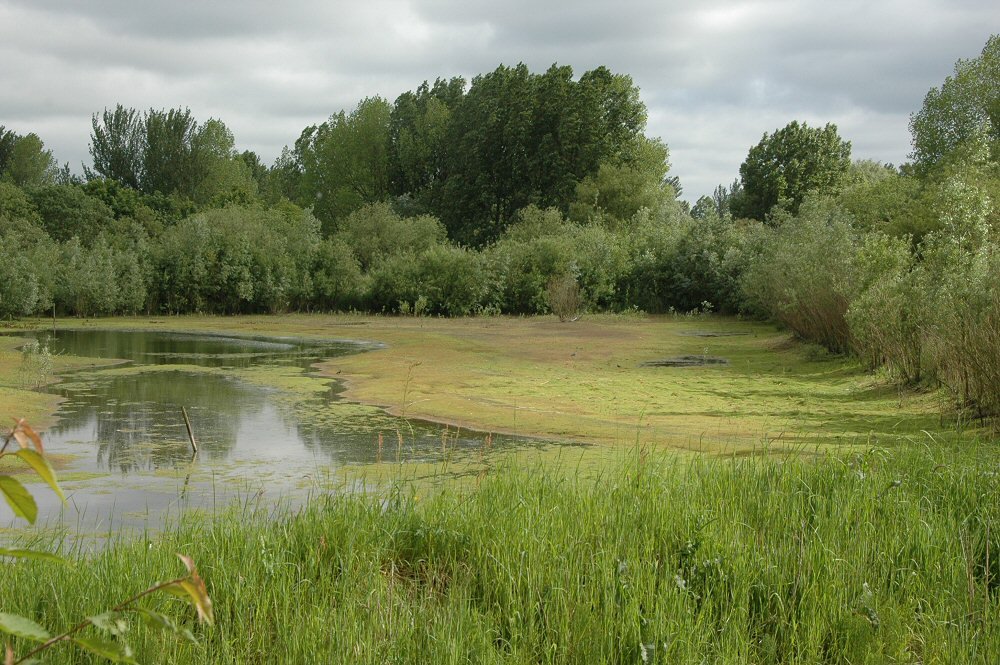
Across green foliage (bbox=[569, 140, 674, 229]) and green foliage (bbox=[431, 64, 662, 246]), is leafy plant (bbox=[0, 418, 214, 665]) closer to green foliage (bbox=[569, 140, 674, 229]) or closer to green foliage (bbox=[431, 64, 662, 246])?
green foliage (bbox=[569, 140, 674, 229])

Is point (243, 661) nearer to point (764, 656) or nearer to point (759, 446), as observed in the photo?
point (764, 656)

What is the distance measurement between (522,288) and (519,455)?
2639 centimetres

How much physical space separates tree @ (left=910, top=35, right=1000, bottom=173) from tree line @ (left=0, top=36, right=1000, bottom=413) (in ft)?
0.29

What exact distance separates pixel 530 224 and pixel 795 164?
2047 cm

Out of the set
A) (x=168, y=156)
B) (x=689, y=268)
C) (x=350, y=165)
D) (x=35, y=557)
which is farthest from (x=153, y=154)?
(x=35, y=557)

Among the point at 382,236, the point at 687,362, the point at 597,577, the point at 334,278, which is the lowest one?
the point at 687,362

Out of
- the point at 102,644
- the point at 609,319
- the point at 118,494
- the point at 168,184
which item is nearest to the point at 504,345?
the point at 609,319

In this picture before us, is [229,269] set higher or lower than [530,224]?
lower

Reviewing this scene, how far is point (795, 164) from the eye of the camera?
5466 cm

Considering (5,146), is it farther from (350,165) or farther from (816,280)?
(816,280)

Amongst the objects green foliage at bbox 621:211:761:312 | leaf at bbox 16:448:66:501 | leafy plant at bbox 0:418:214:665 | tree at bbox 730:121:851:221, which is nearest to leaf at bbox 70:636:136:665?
leafy plant at bbox 0:418:214:665

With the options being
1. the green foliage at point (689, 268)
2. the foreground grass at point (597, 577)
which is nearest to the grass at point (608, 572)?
the foreground grass at point (597, 577)

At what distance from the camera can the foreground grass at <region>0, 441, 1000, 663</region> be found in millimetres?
3834

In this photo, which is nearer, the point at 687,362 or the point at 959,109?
the point at 687,362
